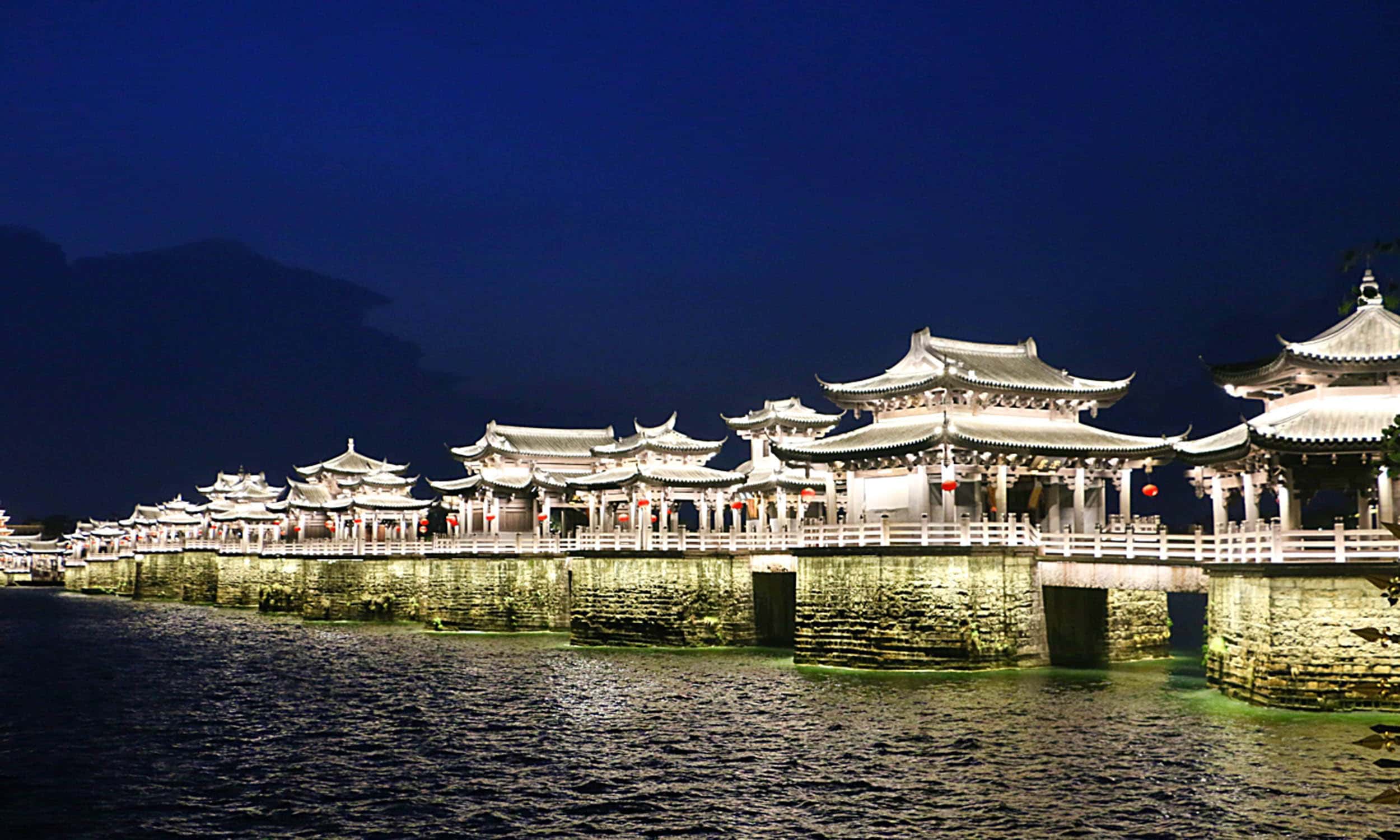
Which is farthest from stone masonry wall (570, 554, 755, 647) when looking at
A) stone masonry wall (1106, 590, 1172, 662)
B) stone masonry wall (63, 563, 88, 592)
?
stone masonry wall (63, 563, 88, 592)

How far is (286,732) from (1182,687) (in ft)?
75.4

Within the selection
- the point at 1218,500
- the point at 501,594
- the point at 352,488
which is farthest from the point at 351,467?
the point at 1218,500

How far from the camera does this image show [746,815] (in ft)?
68.2

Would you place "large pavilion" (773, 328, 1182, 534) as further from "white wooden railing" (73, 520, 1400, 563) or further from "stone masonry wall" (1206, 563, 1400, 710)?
"stone masonry wall" (1206, 563, 1400, 710)

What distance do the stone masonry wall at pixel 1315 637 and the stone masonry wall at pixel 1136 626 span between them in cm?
1076

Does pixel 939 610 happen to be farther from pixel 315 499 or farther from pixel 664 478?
pixel 315 499

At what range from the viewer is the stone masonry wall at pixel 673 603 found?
144 feet

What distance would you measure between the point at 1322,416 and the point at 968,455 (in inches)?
439

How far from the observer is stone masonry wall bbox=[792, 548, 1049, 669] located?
34250 mm

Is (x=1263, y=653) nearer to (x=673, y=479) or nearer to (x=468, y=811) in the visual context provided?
(x=468, y=811)

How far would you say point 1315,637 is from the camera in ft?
86.0

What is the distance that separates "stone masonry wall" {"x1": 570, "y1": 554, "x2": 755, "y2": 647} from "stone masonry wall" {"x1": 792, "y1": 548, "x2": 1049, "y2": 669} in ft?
26.3

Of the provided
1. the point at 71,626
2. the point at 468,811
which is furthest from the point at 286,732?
the point at 71,626

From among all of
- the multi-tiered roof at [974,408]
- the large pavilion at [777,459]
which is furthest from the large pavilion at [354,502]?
the multi-tiered roof at [974,408]
